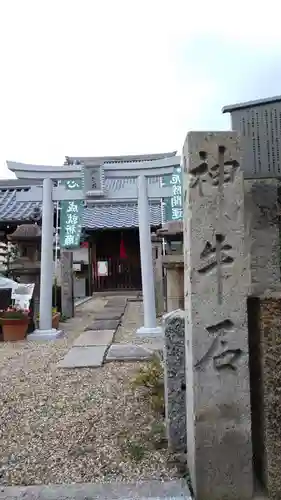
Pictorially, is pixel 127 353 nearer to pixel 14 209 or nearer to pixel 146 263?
pixel 146 263

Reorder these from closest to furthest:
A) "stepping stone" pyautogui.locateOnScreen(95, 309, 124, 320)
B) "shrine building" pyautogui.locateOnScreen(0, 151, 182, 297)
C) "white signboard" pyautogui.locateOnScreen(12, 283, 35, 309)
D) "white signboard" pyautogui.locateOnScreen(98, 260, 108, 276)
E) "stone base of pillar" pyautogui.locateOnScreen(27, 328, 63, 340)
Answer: "stone base of pillar" pyautogui.locateOnScreen(27, 328, 63, 340)
"white signboard" pyautogui.locateOnScreen(12, 283, 35, 309)
"stepping stone" pyautogui.locateOnScreen(95, 309, 124, 320)
"shrine building" pyautogui.locateOnScreen(0, 151, 182, 297)
"white signboard" pyautogui.locateOnScreen(98, 260, 108, 276)

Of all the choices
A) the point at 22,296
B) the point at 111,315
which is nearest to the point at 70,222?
the point at 22,296

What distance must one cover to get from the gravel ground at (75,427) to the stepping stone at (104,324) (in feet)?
9.67

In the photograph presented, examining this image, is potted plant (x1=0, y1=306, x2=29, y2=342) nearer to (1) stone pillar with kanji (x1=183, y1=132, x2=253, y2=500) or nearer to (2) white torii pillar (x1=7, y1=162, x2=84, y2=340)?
(2) white torii pillar (x1=7, y1=162, x2=84, y2=340)

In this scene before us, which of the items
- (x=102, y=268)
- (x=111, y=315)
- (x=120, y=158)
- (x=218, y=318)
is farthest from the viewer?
(x=120, y=158)

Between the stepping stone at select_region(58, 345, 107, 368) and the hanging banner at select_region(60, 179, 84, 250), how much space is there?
316 cm

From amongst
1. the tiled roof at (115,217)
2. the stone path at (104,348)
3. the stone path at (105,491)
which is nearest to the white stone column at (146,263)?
the stone path at (104,348)

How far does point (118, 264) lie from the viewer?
1753 cm

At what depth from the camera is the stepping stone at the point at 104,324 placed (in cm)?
808

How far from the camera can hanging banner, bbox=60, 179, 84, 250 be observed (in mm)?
8312

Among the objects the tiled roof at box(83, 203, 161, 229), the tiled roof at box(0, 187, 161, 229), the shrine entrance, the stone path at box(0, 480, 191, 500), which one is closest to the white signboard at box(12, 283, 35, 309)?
the stone path at box(0, 480, 191, 500)

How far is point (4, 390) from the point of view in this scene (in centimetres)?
412

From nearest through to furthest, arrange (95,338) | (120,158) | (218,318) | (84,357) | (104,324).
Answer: (218,318), (84,357), (95,338), (104,324), (120,158)

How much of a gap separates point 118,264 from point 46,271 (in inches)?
404
